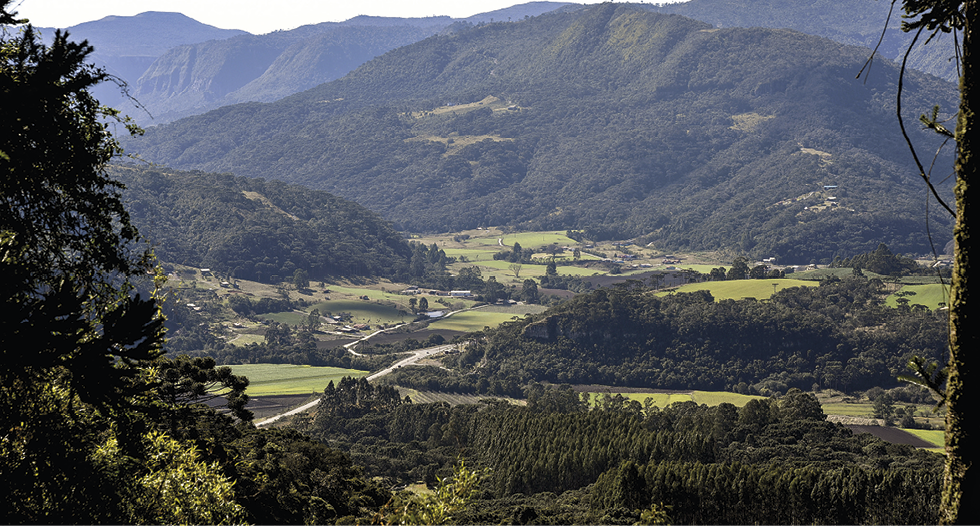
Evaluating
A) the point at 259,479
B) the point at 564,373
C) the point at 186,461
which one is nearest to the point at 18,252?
the point at 186,461

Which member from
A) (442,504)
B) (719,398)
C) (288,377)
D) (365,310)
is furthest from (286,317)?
(442,504)

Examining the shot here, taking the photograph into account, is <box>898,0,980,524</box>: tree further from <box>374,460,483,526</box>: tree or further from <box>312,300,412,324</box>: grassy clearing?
<box>312,300,412,324</box>: grassy clearing

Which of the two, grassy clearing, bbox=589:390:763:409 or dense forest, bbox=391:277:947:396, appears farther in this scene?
dense forest, bbox=391:277:947:396

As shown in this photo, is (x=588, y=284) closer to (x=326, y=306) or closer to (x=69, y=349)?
(x=326, y=306)

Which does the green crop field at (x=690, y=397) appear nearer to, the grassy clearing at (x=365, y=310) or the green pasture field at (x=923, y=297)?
the green pasture field at (x=923, y=297)

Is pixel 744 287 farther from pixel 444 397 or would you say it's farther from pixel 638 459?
pixel 638 459

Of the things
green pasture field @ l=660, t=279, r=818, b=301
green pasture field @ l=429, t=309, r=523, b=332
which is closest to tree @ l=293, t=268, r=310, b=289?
green pasture field @ l=429, t=309, r=523, b=332

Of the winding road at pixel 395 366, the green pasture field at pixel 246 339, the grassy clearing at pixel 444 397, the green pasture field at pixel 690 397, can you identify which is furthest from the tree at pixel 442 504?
the green pasture field at pixel 246 339
